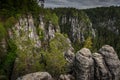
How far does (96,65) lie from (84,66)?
179 inches

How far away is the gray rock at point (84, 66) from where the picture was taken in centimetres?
8044

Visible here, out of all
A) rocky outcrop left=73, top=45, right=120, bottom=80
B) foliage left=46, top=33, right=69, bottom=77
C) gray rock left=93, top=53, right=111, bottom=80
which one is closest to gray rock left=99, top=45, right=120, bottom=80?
rocky outcrop left=73, top=45, right=120, bottom=80

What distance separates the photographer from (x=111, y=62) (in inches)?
3327

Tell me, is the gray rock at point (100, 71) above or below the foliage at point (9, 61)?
below

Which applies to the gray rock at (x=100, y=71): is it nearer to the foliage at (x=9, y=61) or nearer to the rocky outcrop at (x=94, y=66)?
the rocky outcrop at (x=94, y=66)

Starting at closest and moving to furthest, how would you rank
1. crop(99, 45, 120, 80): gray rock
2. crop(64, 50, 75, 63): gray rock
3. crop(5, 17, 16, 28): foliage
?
crop(99, 45, 120, 80): gray rock → crop(5, 17, 16, 28): foliage → crop(64, 50, 75, 63): gray rock

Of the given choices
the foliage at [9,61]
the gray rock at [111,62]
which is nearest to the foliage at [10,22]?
the foliage at [9,61]

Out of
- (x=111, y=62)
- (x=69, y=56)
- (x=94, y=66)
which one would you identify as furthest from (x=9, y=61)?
(x=111, y=62)

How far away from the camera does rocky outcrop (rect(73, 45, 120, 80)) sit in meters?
80.7

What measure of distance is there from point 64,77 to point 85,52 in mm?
8696

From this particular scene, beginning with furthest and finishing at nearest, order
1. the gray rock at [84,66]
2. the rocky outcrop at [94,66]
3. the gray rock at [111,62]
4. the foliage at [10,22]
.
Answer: the foliage at [10,22], the gray rock at [111,62], the rocky outcrop at [94,66], the gray rock at [84,66]

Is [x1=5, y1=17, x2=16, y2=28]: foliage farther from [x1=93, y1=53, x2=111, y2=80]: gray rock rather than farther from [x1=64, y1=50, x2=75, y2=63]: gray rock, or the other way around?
[x1=93, y1=53, x2=111, y2=80]: gray rock

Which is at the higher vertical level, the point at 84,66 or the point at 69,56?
the point at 69,56

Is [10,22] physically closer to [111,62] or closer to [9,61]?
[9,61]
